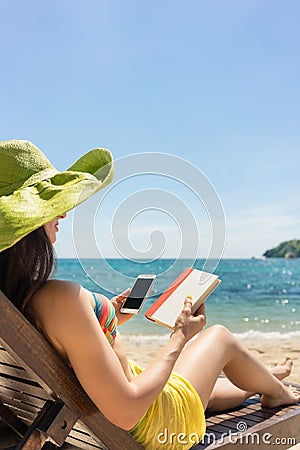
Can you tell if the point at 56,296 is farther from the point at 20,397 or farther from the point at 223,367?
the point at 223,367

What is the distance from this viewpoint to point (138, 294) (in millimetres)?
2521

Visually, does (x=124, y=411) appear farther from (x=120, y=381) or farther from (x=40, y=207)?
(x=40, y=207)

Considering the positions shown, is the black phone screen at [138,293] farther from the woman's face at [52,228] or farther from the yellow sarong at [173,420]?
the woman's face at [52,228]

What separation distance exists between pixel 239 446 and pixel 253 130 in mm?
40273

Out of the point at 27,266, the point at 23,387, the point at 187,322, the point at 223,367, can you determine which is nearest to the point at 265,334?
the point at 223,367

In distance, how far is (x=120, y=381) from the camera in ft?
6.50

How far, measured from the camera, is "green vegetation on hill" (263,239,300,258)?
6128 cm

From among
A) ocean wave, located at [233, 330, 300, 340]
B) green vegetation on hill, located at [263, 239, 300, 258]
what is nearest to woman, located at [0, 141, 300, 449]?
ocean wave, located at [233, 330, 300, 340]

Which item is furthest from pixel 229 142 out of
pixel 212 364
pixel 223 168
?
pixel 212 364

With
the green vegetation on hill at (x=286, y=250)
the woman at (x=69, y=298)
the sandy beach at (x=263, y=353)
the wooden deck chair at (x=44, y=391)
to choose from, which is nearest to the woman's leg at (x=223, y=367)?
the woman at (x=69, y=298)

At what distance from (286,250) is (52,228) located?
61.4m

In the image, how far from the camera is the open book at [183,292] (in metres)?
2.39

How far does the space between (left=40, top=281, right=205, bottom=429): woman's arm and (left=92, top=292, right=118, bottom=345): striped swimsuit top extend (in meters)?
0.10

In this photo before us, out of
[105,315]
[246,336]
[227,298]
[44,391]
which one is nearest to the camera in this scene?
[44,391]
